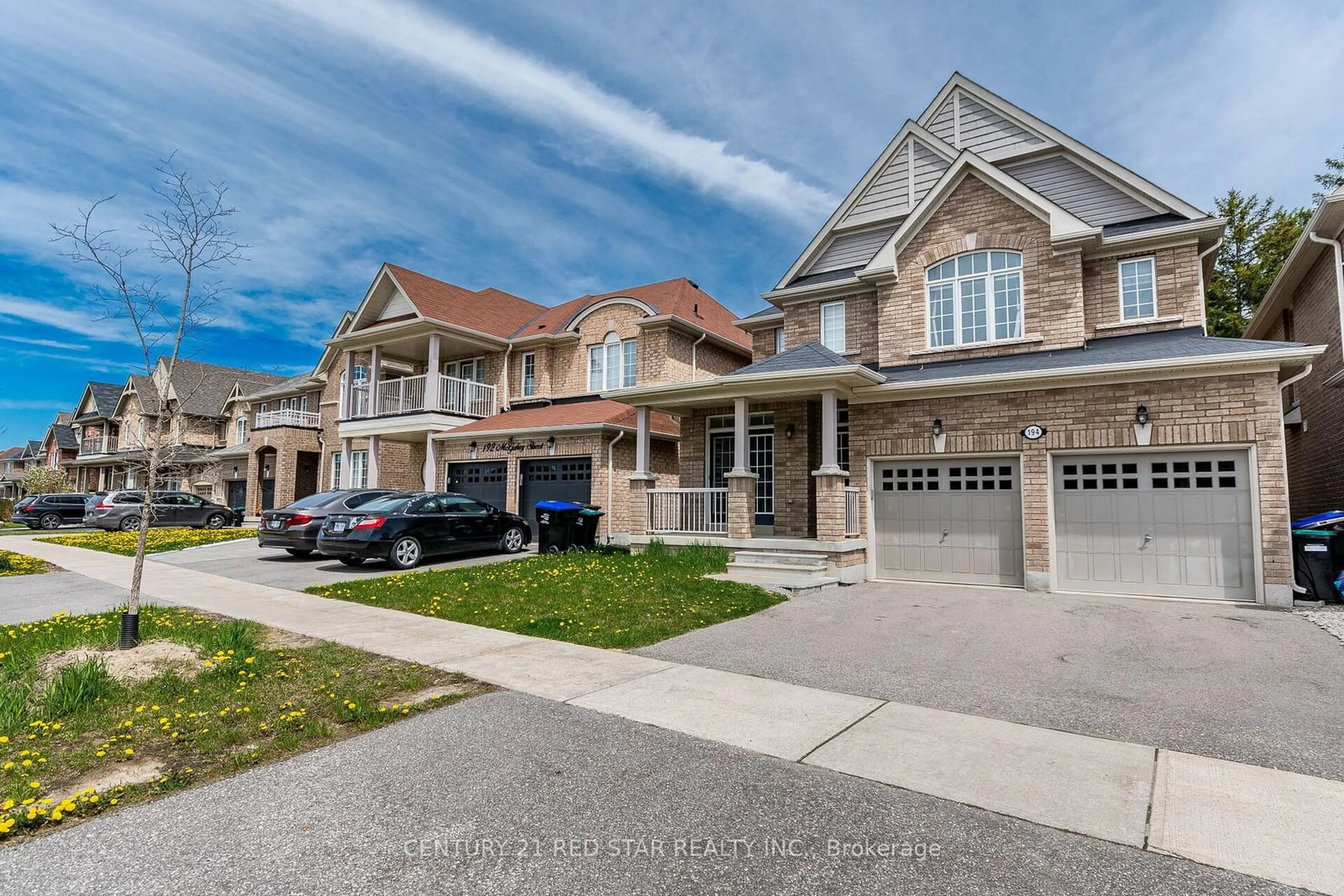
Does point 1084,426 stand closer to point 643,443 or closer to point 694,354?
point 643,443

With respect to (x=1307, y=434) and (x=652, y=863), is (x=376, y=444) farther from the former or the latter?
(x=1307, y=434)

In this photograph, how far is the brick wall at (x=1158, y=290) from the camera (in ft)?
40.5

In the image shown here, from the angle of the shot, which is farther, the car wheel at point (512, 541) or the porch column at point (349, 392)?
the porch column at point (349, 392)

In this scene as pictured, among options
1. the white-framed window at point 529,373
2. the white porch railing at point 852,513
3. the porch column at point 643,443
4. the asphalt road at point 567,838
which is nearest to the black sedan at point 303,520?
the porch column at point 643,443

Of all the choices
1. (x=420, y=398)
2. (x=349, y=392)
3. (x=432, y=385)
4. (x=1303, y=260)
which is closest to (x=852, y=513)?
(x=1303, y=260)

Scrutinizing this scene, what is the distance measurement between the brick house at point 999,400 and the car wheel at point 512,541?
11.0 ft

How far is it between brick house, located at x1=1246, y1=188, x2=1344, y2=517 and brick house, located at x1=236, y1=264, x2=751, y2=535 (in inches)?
529

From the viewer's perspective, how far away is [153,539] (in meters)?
18.7

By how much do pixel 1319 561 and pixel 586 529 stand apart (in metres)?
12.5

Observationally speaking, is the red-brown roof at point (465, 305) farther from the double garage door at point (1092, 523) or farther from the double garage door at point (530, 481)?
the double garage door at point (1092, 523)

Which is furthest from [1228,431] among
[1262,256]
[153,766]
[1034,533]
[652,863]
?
[1262,256]

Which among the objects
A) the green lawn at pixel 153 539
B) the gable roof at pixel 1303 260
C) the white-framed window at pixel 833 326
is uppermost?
the gable roof at pixel 1303 260

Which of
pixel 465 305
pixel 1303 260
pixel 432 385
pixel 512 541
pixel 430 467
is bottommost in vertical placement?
pixel 512 541

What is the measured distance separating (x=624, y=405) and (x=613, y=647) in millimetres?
12550
